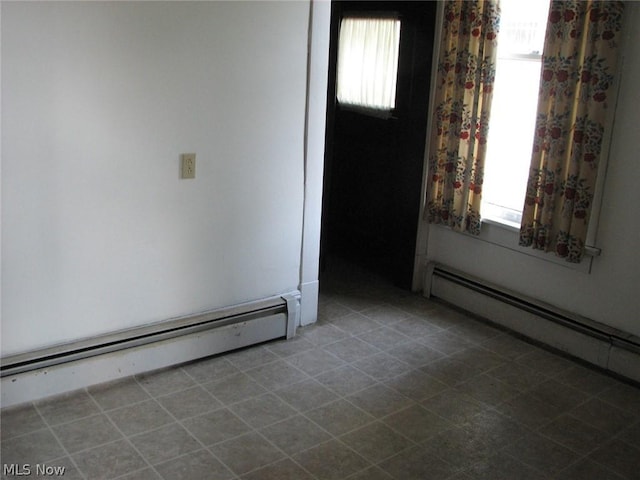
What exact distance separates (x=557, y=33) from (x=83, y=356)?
2753 millimetres

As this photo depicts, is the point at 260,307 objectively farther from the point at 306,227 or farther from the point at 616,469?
the point at 616,469

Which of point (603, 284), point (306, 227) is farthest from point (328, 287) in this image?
point (603, 284)

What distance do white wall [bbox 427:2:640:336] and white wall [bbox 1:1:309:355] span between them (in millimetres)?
1420

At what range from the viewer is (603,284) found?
3639mm

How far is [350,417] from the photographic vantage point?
10.1ft

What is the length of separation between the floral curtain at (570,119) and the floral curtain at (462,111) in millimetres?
369

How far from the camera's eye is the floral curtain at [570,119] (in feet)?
11.1

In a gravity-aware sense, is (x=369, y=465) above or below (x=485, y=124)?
below

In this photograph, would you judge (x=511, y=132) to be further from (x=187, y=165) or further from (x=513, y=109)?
(x=187, y=165)

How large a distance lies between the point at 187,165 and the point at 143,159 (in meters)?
0.23

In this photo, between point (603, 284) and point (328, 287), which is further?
point (328, 287)

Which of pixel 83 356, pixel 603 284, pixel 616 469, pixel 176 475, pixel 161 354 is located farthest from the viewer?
pixel 603 284

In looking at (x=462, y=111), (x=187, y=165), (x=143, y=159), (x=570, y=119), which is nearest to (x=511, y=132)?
(x=462, y=111)

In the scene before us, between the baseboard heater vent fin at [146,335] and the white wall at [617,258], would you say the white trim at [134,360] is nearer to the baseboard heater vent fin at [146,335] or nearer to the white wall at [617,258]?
the baseboard heater vent fin at [146,335]
